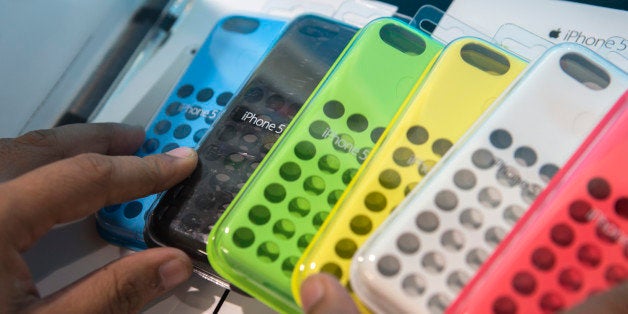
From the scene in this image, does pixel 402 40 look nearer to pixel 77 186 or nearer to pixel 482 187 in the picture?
pixel 482 187

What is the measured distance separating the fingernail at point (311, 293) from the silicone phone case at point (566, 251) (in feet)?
0.27

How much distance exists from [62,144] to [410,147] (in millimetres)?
356

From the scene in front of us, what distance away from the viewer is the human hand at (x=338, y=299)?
12.4 inches

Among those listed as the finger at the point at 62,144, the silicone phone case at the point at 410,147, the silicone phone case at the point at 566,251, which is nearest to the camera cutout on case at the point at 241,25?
the finger at the point at 62,144

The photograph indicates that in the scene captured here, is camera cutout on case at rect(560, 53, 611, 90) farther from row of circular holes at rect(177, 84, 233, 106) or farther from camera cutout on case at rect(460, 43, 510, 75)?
row of circular holes at rect(177, 84, 233, 106)

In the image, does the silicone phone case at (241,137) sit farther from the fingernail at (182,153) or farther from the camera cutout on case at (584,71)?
the camera cutout on case at (584,71)

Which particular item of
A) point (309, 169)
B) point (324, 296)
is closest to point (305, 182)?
point (309, 169)

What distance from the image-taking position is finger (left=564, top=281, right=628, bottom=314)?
0.31 metres

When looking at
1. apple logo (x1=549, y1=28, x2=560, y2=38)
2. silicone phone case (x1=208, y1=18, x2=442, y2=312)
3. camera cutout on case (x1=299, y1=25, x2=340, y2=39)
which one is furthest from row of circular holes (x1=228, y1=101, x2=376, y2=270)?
apple logo (x1=549, y1=28, x2=560, y2=38)

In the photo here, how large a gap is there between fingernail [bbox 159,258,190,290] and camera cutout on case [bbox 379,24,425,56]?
0.84ft

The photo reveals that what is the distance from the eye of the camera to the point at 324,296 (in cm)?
35

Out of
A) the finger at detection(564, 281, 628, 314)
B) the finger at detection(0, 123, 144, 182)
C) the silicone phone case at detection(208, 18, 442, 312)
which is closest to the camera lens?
the finger at detection(564, 281, 628, 314)

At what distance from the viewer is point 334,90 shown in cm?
46

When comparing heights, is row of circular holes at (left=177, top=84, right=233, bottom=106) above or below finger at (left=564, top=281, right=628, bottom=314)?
below
